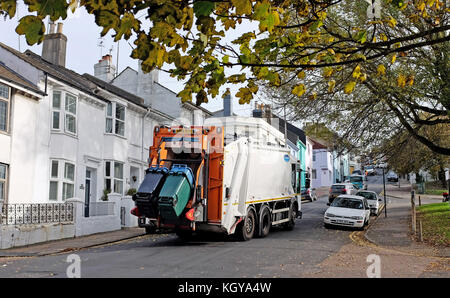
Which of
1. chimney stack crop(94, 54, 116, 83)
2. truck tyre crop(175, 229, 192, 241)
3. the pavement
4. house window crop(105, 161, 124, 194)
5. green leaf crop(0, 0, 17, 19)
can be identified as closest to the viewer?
green leaf crop(0, 0, 17, 19)

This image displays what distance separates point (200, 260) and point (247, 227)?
440cm

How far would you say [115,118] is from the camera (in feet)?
70.5

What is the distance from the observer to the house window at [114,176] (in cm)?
2103

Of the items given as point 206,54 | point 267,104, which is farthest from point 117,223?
point 206,54

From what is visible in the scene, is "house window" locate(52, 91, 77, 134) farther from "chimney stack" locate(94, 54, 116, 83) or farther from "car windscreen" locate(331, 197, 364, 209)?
"car windscreen" locate(331, 197, 364, 209)

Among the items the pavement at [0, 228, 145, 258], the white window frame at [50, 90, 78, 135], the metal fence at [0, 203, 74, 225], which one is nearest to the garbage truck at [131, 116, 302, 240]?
the pavement at [0, 228, 145, 258]

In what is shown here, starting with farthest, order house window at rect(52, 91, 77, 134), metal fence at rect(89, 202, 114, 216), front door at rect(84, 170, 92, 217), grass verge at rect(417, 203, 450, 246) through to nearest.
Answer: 1. front door at rect(84, 170, 92, 217)
2. metal fence at rect(89, 202, 114, 216)
3. house window at rect(52, 91, 77, 134)
4. grass verge at rect(417, 203, 450, 246)

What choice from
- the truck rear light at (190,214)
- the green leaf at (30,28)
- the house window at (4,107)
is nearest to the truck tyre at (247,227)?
the truck rear light at (190,214)

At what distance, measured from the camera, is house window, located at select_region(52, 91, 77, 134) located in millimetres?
17781

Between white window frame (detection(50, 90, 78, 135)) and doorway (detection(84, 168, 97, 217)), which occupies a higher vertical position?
white window frame (detection(50, 90, 78, 135))

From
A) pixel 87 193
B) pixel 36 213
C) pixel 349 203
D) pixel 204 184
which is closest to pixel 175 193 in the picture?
pixel 204 184

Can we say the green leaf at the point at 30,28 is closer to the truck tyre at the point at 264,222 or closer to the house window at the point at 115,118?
the truck tyre at the point at 264,222

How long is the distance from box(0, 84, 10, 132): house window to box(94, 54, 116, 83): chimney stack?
15558 millimetres

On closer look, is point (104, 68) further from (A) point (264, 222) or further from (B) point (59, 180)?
(A) point (264, 222)
